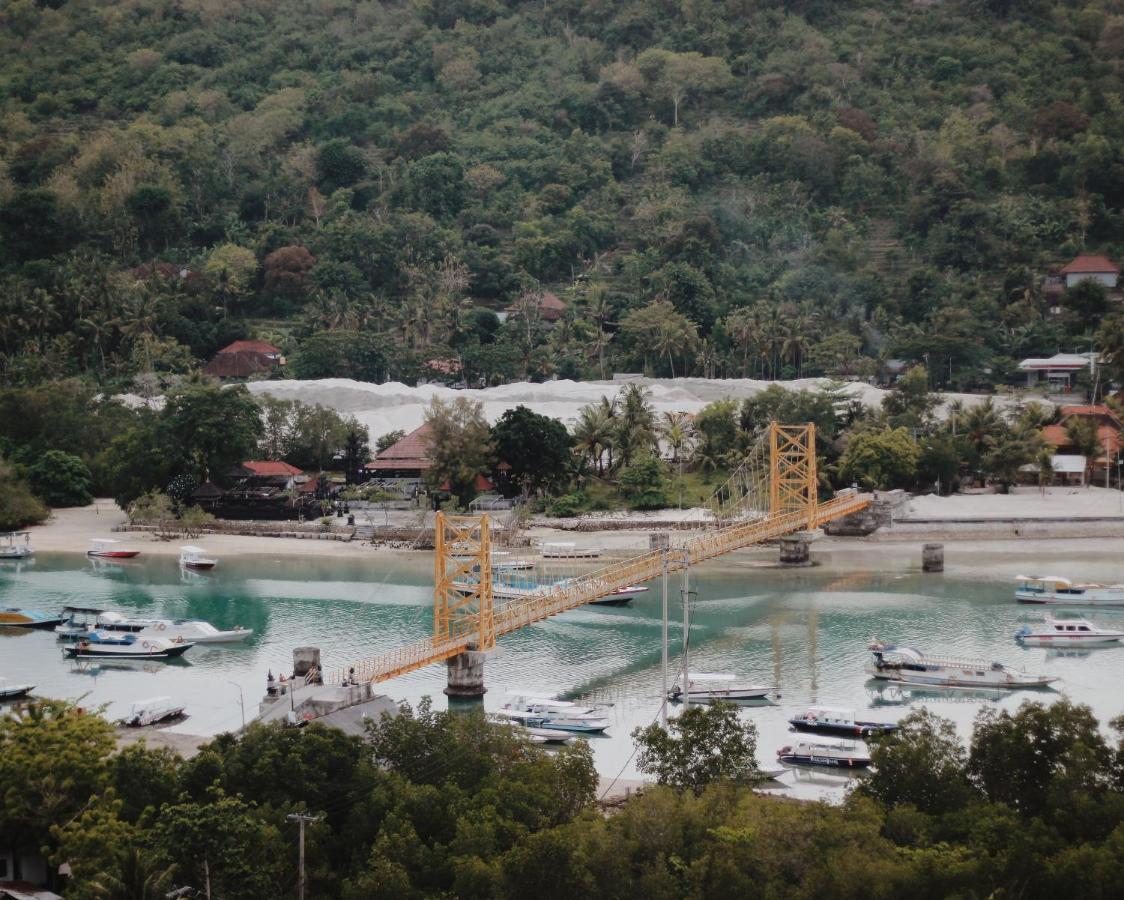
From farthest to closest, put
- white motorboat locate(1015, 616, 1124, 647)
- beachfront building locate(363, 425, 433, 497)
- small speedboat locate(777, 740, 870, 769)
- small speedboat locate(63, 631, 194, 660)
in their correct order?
beachfront building locate(363, 425, 433, 497), white motorboat locate(1015, 616, 1124, 647), small speedboat locate(63, 631, 194, 660), small speedboat locate(777, 740, 870, 769)

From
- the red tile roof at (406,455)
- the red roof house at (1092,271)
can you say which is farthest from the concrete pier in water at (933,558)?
the red roof house at (1092,271)

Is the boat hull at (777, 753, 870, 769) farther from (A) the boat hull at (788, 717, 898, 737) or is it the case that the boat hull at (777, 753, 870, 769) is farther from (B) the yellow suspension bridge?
(B) the yellow suspension bridge

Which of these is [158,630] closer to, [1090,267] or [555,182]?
[1090,267]

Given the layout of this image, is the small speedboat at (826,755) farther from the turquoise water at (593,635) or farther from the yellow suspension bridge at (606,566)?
the yellow suspension bridge at (606,566)

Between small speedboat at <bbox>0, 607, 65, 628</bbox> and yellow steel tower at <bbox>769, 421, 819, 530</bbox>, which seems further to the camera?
yellow steel tower at <bbox>769, 421, 819, 530</bbox>

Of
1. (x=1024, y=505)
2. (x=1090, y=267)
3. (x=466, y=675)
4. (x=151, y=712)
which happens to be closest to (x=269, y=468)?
(x=1024, y=505)

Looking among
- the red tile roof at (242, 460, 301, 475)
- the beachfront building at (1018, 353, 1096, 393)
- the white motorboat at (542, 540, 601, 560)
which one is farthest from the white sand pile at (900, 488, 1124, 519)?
the red tile roof at (242, 460, 301, 475)
